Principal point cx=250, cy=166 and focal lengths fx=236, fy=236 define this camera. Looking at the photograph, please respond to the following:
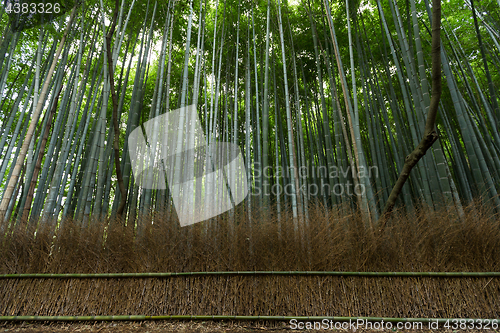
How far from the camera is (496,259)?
1.85 meters

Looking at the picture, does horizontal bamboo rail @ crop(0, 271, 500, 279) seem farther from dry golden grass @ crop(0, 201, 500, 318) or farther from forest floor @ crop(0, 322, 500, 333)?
forest floor @ crop(0, 322, 500, 333)

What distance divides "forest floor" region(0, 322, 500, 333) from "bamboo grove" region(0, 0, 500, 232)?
2.85 feet

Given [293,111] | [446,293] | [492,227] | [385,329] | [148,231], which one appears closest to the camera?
[385,329]

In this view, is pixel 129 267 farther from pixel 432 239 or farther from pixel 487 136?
pixel 487 136

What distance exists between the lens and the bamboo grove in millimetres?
2602

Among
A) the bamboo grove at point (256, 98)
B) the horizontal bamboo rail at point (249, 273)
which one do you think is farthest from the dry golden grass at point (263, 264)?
the bamboo grove at point (256, 98)

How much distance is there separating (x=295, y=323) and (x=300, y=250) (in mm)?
517

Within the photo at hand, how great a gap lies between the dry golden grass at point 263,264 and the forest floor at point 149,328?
8cm

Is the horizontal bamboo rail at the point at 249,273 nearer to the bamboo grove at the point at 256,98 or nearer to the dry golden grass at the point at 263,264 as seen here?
the dry golden grass at the point at 263,264

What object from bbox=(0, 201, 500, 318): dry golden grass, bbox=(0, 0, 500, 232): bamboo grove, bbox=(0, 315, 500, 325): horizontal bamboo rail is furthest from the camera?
bbox=(0, 0, 500, 232): bamboo grove

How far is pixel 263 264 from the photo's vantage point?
1.96 meters

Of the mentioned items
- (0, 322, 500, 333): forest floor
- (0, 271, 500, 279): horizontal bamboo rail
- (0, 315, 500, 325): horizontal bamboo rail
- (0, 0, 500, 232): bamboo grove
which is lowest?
(0, 322, 500, 333): forest floor

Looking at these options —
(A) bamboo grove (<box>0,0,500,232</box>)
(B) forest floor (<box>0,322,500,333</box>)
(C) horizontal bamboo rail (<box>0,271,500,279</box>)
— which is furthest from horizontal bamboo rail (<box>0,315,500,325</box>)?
(A) bamboo grove (<box>0,0,500,232</box>)

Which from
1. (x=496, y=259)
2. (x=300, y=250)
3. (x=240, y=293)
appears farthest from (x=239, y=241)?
(x=496, y=259)
